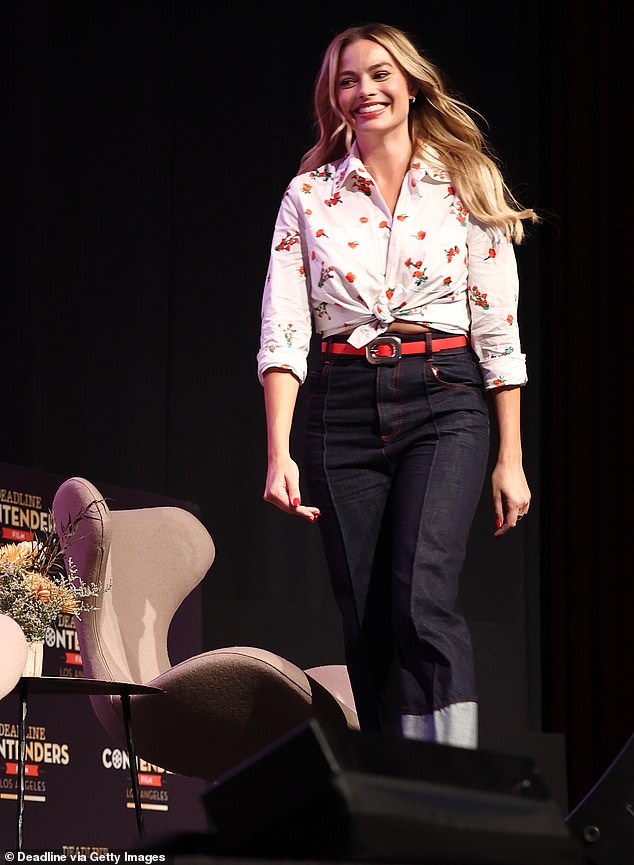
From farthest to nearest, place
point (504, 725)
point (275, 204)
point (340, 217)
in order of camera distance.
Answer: point (275, 204)
point (340, 217)
point (504, 725)

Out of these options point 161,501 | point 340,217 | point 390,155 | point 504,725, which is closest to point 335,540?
point 340,217

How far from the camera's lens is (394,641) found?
1.88 meters

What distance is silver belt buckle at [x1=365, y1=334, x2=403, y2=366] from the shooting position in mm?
1921

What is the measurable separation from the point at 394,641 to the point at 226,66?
288cm

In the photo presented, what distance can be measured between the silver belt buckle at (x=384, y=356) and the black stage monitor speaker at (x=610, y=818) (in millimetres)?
895

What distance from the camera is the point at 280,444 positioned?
2.02 metres

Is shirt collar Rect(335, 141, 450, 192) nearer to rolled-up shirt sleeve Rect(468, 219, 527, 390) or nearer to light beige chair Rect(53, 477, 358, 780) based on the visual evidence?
rolled-up shirt sleeve Rect(468, 219, 527, 390)

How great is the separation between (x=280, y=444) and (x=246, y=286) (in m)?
2.20

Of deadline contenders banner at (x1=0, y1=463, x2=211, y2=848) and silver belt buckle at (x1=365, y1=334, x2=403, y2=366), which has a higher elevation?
silver belt buckle at (x1=365, y1=334, x2=403, y2=366)

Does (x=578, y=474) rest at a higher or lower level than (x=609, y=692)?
higher

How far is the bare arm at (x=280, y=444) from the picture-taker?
6.48ft

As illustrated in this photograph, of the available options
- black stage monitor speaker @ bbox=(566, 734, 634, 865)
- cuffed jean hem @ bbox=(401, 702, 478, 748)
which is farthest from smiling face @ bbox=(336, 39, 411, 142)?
black stage monitor speaker @ bbox=(566, 734, 634, 865)

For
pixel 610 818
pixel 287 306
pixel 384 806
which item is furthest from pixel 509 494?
pixel 384 806

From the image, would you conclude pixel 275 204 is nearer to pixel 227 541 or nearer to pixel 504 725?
pixel 227 541
